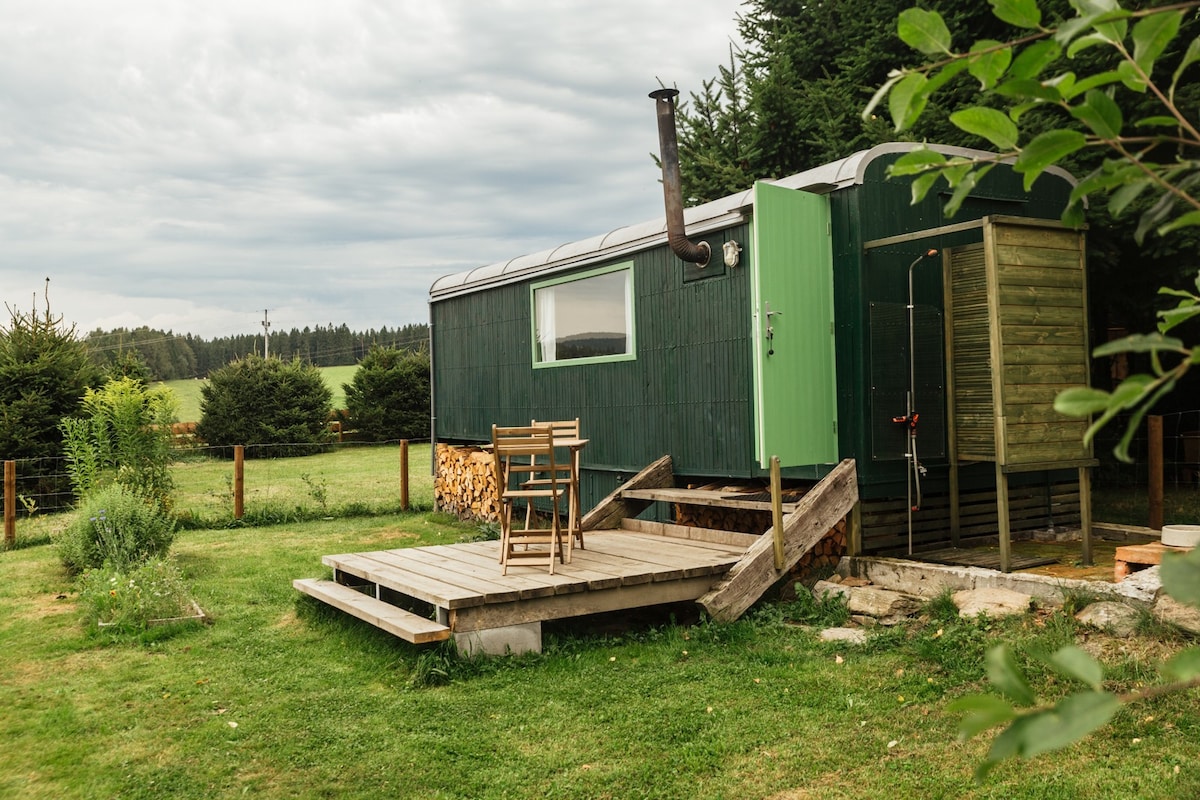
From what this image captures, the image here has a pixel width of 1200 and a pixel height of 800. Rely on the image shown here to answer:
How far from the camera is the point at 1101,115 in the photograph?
0.94 m

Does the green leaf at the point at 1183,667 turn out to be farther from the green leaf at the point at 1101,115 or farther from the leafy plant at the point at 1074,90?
the green leaf at the point at 1101,115

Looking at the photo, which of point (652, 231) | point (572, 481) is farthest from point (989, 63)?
point (652, 231)

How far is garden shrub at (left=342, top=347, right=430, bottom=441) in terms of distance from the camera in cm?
2275

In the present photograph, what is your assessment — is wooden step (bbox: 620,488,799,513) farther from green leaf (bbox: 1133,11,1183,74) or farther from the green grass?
green leaf (bbox: 1133,11,1183,74)

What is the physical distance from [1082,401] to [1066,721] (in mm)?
253

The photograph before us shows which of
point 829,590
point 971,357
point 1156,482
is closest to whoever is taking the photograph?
point 829,590

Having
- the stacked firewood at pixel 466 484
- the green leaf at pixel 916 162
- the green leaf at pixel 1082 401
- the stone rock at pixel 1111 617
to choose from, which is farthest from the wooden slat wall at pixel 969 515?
the green leaf at pixel 1082 401

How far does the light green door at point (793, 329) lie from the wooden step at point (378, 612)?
2.31 m

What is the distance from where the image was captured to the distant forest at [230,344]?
4416 cm

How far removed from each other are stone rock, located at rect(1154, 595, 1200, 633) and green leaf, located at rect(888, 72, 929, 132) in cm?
426

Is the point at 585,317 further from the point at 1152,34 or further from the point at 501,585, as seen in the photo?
the point at 1152,34

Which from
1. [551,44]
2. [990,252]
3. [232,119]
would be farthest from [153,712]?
[232,119]

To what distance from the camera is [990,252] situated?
18.3 ft

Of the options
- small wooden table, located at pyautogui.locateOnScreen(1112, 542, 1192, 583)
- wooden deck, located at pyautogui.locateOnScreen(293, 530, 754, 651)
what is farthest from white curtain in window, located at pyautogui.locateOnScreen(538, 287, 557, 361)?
small wooden table, located at pyautogui.locateOnScreen(1112, 542, 1192, 583)
